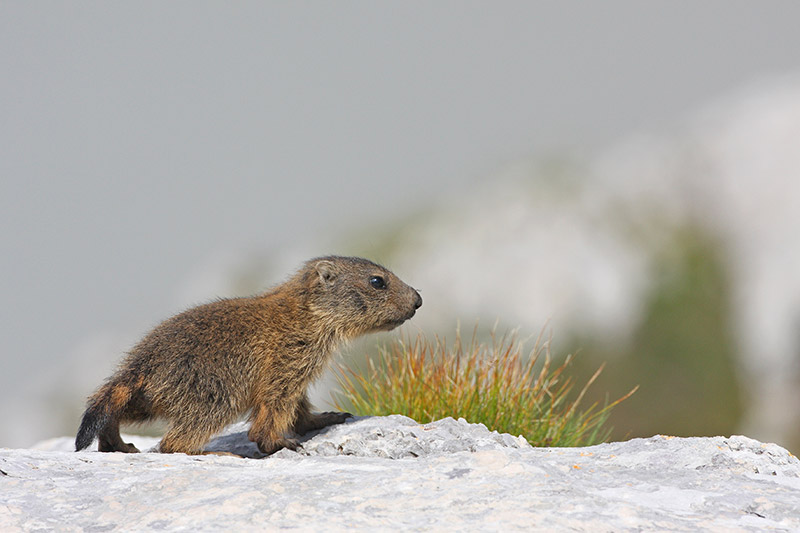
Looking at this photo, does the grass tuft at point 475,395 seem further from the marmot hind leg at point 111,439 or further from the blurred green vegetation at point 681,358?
the blurred green vegetation at point 681,358

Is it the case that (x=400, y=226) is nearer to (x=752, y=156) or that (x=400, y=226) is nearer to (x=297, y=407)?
(x=752, y=156)

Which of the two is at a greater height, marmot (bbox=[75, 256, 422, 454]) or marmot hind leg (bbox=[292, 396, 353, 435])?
marmot (bbox=[75, 256, 422, 454])

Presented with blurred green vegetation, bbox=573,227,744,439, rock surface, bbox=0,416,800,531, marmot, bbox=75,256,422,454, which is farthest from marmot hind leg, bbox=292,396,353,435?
blurred green vegetation, bbox=573,227,744,439

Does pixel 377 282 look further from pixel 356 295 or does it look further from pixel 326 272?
pixel 326 272

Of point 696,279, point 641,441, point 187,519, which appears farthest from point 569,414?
point 696,279

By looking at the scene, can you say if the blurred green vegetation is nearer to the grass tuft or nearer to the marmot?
the grass tuft

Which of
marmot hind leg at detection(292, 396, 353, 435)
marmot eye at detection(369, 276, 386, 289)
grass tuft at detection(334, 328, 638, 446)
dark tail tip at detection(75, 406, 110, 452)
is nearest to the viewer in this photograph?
dark tail tip at detection(75, 406, 110, 452)

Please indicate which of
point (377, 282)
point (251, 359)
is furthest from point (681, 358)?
point (251, 359)

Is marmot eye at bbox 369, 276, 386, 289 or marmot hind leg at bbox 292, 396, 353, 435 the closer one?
Answer: marmot hind leg at bbox 292, 396, 353, 435
